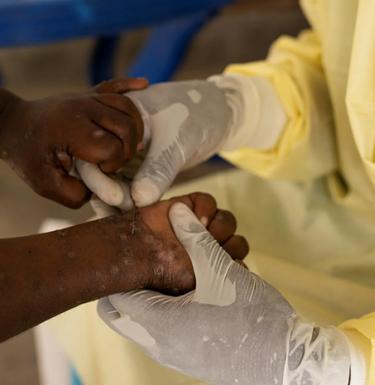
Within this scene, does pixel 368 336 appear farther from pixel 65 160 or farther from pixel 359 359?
pixel 65 160

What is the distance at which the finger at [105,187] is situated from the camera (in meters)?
0.52

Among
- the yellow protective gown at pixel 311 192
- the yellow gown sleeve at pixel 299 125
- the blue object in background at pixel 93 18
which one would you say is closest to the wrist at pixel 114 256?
the yellow protective gown at pixel 311 192

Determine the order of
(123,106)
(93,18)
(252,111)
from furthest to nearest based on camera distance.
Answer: (93,18), (252,111), (123,106)

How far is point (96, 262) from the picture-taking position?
0.47 metres

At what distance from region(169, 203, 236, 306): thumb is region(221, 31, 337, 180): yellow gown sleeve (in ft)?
0.62

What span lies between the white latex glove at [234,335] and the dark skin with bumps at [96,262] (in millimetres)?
20

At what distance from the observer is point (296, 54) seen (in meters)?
0.72

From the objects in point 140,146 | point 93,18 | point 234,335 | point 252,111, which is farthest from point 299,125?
point 93,18

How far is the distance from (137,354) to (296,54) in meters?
0.37

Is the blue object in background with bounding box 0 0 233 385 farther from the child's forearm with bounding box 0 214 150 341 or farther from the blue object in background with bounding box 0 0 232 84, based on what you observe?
the child's forearm with bounding box 0 214 150 341

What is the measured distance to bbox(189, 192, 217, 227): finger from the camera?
535 mm

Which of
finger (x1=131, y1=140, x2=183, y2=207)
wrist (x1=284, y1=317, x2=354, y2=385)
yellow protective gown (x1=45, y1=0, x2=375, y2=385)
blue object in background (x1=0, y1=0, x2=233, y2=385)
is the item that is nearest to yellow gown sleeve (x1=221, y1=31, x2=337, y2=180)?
yellow protective gown (x1=45, y1=0, x2=375, y2=385)

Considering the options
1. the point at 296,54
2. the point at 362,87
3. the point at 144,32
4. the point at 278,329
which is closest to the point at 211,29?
the point at 144,32

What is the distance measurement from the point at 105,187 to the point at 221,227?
0.33 ft
